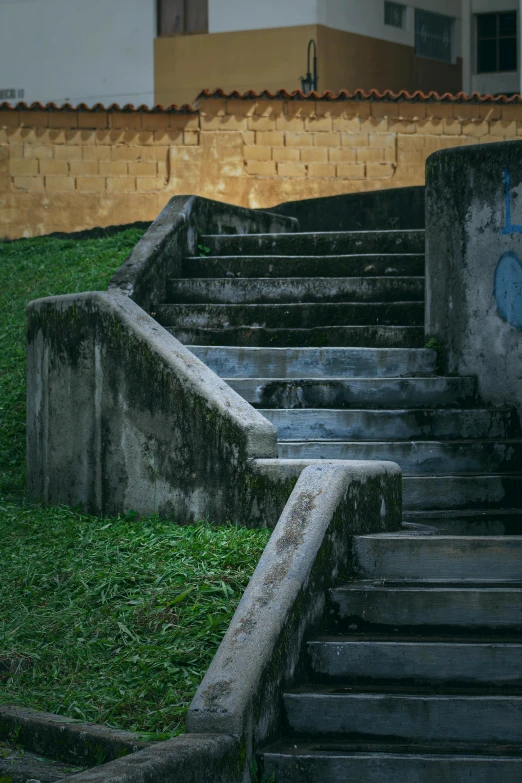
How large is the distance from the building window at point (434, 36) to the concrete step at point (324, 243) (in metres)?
17.7

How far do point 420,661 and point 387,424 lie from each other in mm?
2560

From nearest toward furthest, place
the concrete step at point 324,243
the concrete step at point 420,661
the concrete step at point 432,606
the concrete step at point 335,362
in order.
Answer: the concrete step at point 420,661
the concrete step at point 432,606
the concrete step at point 335,362
the concrete step at point 324,243

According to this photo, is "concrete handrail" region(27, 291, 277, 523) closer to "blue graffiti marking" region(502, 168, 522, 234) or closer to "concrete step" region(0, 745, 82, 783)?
"concrete step" region(0, 745, 82, 783)

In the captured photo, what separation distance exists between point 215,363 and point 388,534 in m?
2.56

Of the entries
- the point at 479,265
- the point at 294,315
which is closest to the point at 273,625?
the point at 479,265

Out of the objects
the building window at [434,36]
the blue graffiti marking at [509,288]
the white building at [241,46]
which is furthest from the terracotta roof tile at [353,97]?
the building window at [434,36]

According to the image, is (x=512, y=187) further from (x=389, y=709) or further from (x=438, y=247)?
(x=389, y=709)

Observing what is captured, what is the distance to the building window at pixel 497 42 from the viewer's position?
84.7ft

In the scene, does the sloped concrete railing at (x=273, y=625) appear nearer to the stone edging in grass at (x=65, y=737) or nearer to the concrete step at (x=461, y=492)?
the stone edging in grass at (x=65, y=737)

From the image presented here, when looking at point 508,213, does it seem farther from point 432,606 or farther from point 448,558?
point 432,606

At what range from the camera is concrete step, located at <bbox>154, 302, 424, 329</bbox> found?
26.8 ft

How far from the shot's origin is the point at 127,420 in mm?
6812

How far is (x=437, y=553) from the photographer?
17.4 ft

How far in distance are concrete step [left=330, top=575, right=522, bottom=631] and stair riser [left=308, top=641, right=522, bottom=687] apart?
239 millimetres
